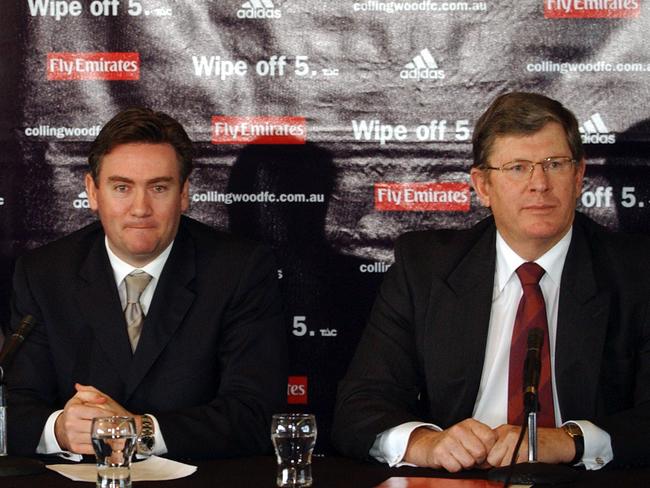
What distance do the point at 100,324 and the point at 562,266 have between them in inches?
61.1

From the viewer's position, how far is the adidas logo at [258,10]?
4.50 meters

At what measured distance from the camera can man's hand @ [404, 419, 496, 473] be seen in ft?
9.50

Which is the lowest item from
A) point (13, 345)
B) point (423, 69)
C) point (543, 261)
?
point (13, 345)

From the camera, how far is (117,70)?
14.9 ft

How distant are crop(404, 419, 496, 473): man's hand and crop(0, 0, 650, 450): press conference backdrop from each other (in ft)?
5.06

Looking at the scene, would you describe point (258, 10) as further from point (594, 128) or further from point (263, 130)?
point (594, 128)

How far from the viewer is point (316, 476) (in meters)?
2.83

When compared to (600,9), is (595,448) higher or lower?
lower

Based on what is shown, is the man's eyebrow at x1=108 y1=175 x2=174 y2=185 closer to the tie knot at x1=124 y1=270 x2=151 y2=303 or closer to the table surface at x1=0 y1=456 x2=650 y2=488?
the tie knot at x1=124 y1=270 x2=151 y2=303

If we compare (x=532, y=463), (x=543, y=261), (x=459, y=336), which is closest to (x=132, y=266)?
(x=459, y=336)

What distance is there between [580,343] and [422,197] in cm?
122

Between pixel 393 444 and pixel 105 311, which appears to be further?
pixel 105 311

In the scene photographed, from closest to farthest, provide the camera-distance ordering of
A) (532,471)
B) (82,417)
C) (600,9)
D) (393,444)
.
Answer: (532,471) < (393,444) < (82,417) < (600,9)

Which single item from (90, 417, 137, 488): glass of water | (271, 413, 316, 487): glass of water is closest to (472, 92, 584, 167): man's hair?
(271, 413, 316, 487): glass of water
